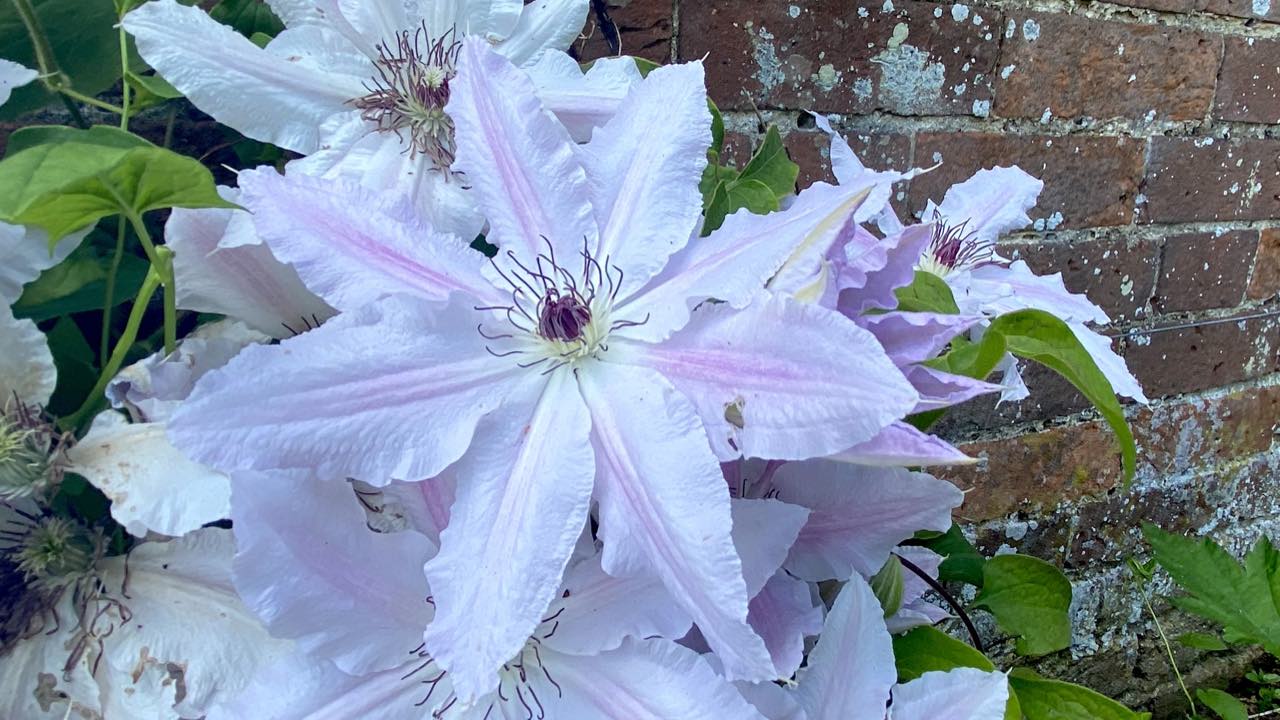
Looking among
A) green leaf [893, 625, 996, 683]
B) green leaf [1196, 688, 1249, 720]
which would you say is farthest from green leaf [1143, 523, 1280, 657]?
green leaf [893, 625, 996, 683]

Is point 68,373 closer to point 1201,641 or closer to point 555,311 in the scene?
point 555,311

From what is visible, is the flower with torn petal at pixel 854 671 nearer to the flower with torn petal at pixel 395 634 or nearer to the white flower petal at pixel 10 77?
the flower with torn petal at pixel 395 634

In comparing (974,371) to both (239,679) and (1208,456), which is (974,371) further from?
(1208,456)

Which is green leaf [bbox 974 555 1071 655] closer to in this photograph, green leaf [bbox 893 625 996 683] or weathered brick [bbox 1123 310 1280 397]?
green leaf [bbox 893 625 996 683]

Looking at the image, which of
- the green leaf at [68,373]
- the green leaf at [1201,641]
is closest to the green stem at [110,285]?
the green leaf at [68,373]

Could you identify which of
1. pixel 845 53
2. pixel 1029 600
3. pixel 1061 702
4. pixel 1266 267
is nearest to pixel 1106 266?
pixel 1266 267
